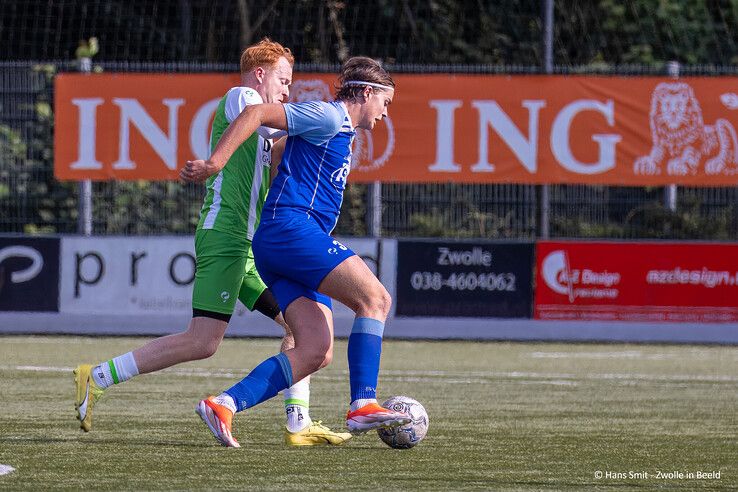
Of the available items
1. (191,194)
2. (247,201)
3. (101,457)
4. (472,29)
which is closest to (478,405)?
(247,201)

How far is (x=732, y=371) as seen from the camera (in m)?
12.7

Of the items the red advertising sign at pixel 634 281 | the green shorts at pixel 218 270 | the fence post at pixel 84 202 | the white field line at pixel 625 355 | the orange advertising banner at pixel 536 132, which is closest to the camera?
the green shorts at pixel 218 270

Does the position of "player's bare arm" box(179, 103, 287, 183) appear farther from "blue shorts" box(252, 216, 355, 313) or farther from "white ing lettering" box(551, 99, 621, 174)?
"white ing lettering" box(551, 99, 621, 174)

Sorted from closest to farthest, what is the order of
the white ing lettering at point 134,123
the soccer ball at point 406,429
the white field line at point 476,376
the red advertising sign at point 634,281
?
the soccer ball at point 406,429 → the white field line at point 476,376 → the red advertising sign at point 634,281 → the white ing lettering at point 134,123

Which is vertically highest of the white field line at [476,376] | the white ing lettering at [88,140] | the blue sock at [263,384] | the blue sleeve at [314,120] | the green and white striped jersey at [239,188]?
the white ing lettering at [88,140]

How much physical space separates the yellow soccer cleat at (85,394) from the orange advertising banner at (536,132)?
940 cm

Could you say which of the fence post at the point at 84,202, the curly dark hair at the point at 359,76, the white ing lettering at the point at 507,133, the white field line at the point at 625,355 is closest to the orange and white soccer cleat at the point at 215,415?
the curly dark hair at the point at 359,76

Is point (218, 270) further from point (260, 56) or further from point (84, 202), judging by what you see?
point (84, 202)

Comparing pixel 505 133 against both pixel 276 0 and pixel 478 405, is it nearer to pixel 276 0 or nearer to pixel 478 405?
pixel 276 0

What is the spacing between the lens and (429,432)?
7805mm

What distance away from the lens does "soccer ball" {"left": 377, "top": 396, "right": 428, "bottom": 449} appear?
271 inches

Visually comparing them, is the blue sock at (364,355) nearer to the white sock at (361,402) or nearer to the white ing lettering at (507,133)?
the white sock at (361,402)

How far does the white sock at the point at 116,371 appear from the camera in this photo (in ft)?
23.3

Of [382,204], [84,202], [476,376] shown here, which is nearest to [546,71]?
[382,204]
